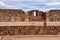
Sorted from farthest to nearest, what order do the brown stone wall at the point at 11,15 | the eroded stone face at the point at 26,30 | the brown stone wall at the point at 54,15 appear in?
1. the brown stone wall at the point at 54,15
2. the brown stone wall at the point at 11,15
3. the eroded stone face at the point at 26,30

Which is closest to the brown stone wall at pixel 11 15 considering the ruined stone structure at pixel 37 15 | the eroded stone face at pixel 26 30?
the ruined stone structure at pixel 37 15

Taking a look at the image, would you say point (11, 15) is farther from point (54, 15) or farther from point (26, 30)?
point (26, 30)

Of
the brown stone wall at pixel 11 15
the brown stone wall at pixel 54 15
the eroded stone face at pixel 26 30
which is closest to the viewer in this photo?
the eroded stone face at pixel 26 30

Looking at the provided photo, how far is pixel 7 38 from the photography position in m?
5.33

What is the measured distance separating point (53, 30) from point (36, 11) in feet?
24.8

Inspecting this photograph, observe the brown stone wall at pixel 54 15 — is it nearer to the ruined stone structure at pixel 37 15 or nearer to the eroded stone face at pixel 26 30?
the ruined stone structure at pixel 37 15

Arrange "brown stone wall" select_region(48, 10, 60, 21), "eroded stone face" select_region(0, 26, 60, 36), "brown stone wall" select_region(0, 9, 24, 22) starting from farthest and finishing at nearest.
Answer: "brown stone wall" select_region(48, 10, 60, 21) < "brown stone wall" select_region(0, 9, 24, 22) < "eroded stone face" select_region(0, 26, 60, 36)

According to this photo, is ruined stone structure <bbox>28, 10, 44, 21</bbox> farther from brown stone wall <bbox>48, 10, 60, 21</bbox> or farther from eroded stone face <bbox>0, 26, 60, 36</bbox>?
eroded stone face <bbox>0, 26, 60, 36</bbox>

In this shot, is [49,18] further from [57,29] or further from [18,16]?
[57,29]

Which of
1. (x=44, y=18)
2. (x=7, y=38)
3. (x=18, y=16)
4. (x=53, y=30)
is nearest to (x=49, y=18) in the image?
(x=44, y=18)

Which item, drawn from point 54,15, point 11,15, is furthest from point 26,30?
point 54,15

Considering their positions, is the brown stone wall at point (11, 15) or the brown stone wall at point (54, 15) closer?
the brown stone wall at point (11, 15)

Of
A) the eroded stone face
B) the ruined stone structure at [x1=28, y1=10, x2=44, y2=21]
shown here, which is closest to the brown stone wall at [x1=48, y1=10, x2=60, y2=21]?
the ruined stone structure at [x1=28, y1=10, x2=44, y2=21]

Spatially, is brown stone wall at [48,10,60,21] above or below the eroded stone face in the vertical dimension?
below
